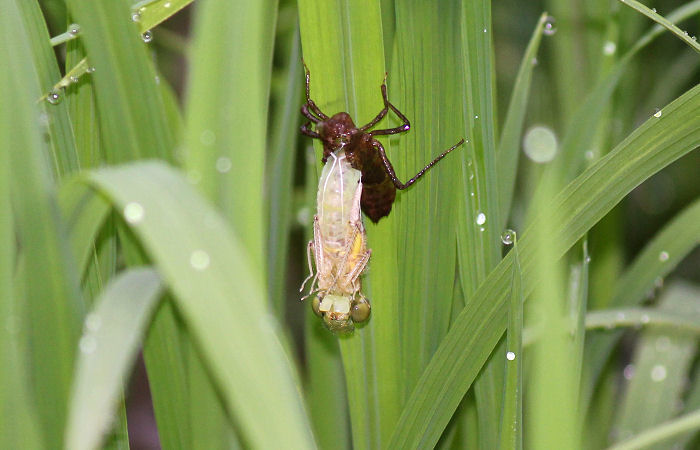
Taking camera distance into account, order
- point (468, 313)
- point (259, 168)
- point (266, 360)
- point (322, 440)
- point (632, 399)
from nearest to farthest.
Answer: point (266, 360) < point (259, 168) < point (468, 313) < point (322, 440) < point (632, 399)

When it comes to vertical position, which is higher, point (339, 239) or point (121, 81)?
point (121, 81)

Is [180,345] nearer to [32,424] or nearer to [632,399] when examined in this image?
[32,424]

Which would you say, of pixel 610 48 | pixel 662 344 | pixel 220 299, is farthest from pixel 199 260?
pixel 662 344

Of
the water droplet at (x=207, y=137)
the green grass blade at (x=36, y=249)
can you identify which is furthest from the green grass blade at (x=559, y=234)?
the green grass blade at (x=36, y=249)

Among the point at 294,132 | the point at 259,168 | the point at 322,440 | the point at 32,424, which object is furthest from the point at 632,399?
the point at 32,424

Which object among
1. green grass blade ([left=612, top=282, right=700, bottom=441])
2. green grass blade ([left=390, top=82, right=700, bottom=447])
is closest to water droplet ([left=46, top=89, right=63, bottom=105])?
green grass blade ([left=390, top=82, right=700, bottom=447])

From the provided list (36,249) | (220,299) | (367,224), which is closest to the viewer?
(220,299)

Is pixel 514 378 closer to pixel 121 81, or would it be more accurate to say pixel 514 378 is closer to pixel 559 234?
pixel 559 234

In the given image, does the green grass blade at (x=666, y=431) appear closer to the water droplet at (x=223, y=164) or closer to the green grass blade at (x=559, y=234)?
the green grass blade at (x=559, y=234)
